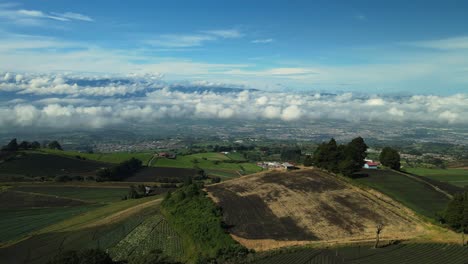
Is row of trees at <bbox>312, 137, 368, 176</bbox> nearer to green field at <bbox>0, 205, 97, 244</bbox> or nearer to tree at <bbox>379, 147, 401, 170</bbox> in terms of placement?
tree at <bbox>379, 147, 401, 170</bbox>

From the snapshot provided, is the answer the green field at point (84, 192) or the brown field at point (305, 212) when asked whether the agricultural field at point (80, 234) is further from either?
the green field at point (84, 192)

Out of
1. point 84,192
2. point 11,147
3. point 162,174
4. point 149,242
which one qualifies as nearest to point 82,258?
point 149,242

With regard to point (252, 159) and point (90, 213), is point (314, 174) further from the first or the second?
point (252, 159)

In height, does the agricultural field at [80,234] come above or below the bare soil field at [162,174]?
above

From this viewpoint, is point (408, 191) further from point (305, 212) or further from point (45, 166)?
point (45, 166)

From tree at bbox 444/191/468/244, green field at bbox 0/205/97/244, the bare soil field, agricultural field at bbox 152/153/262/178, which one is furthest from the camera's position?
agricultural field at bbox 152/153/262/178

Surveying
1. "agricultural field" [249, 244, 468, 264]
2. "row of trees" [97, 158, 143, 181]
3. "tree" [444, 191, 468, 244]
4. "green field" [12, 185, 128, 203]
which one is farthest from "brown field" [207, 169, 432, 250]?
"row of trees" [97, 158, 143, 181]

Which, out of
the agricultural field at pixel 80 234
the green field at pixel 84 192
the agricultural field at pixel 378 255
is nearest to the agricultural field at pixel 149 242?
the agricultural field at pixel 80 234
